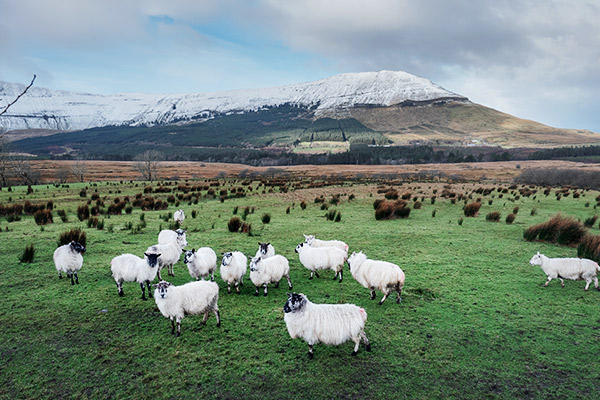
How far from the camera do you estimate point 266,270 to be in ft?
24.8

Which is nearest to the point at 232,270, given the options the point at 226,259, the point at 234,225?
the point at 226,259

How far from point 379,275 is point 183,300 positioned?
4296mm

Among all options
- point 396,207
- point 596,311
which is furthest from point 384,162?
point 596,311

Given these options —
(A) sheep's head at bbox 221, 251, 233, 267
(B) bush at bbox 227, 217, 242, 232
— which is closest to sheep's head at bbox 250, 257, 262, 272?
(A) sheep's head at bbox 221, 251, 233, 267

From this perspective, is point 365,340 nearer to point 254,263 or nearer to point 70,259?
point 254,263

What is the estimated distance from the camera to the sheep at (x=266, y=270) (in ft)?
24.4

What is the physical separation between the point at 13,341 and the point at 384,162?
14164 cm

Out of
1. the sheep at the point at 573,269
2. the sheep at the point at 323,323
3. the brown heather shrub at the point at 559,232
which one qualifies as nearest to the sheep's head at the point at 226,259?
the sheep at the point at 323,323

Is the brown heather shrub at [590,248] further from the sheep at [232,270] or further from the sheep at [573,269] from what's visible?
the sheep at [232,270]

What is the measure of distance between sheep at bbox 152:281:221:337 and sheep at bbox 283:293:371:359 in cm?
179

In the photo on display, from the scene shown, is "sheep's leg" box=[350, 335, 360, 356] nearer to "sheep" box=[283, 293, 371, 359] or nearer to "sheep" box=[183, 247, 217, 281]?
"sheep" box=[283, 293, 371, 359]

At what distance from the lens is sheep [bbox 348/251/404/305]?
6906mm

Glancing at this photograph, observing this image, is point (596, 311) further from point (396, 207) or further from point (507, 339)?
point (396, 207)

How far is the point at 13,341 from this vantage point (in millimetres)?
5383
